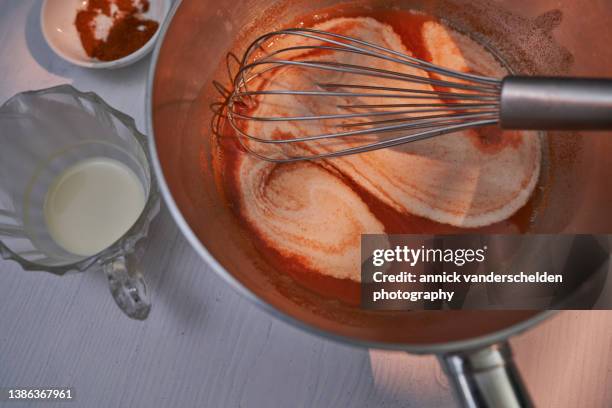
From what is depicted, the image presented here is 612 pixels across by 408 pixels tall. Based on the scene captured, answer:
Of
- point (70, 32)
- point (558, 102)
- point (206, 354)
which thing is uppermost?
point (558, 102)

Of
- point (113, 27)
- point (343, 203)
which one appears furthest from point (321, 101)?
point (113, 27)

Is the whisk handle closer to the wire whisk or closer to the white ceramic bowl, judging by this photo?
the wire whisk

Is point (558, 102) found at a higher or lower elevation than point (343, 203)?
higher

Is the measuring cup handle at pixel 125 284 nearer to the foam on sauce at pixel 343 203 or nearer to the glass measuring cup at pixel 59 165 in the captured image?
the glass measuring cup at pixel 59 165

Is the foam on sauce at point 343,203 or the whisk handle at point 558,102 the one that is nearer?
the whisk handle at point 558,102

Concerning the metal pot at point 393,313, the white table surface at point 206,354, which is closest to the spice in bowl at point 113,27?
the metal pot at point 393,313

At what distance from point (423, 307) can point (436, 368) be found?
7 cm

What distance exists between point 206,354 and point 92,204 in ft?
0.69

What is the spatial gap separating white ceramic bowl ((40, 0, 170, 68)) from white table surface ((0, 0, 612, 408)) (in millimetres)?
220

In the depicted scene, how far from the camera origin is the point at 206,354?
0.54 metres

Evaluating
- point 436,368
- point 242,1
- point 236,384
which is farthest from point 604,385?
point 242,1

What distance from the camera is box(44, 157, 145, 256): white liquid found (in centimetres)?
55

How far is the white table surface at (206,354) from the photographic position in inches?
21.0

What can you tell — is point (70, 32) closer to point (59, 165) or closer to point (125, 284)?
point (59, 165)
